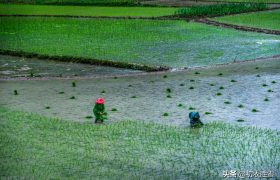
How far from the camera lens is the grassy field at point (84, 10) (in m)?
27.4

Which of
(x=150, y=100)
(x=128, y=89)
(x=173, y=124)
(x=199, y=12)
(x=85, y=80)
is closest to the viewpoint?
(x=173, y=124)

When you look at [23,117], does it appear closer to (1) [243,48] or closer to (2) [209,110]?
(2) [209,110]

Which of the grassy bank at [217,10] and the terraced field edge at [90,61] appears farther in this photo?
the grassy bank at [217,10]

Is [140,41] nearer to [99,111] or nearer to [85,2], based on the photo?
[99,111]

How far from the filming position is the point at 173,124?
340 inches

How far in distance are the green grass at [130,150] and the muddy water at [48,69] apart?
5.00 metres

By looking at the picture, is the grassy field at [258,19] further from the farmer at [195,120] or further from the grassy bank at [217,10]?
the farmer at [195,120]

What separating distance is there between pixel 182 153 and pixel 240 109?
9.21ft

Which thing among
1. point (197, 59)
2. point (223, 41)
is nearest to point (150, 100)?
point (197, 59)

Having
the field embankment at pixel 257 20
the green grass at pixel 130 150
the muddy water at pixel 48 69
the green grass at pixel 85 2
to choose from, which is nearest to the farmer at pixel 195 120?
the green grass at pixel 130 150

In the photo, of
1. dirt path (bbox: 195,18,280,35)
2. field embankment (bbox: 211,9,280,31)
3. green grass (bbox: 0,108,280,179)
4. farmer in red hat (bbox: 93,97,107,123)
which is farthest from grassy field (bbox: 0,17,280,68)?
green grass (bbox: 0,108,280,179)

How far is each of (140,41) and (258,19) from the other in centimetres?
748

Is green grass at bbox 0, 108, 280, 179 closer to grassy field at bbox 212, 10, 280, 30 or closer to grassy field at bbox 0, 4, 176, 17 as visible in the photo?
grassy field at bbox 212, 10, 280, 30

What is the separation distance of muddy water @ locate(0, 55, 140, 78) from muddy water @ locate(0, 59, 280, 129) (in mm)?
982
